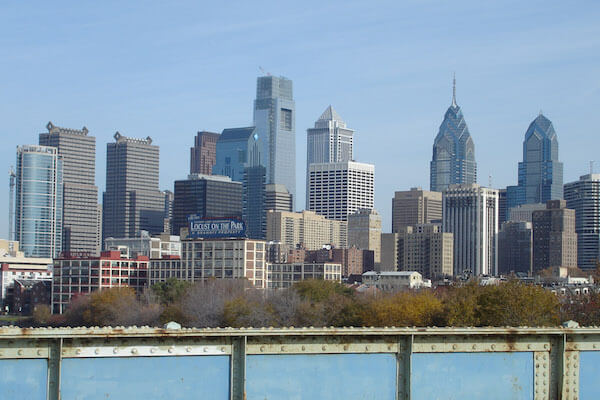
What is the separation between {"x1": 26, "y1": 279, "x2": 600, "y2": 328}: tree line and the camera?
8600 cm

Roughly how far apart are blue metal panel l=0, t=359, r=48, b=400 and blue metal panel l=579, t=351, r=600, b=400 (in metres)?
8.79

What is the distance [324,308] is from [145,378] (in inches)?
4418

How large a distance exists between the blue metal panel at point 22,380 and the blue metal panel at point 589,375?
28.8 ft

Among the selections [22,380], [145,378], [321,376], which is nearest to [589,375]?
[321,376]

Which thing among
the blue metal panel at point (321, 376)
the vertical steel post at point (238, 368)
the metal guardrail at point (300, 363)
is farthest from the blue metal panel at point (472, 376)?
the vertical steel post at point (238, 368)

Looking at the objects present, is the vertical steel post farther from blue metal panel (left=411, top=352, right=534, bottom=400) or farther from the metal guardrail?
blue metal panel (left=411, top=352, right=534, bottom=400)

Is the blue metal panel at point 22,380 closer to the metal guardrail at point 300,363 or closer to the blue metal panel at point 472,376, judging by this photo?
the metal guardrail at point 300,363

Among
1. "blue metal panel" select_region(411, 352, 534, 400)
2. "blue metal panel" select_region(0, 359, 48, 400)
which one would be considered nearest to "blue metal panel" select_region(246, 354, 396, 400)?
"blue metal panel" select_region(411, 352, 534, 400)

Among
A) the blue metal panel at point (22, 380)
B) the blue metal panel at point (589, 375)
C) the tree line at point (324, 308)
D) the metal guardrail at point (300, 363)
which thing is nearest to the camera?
the blue metal panel at point (22, 380)

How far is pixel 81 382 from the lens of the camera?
551 inches

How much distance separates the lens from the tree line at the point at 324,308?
86000 millimetres

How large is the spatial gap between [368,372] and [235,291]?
146368 mm

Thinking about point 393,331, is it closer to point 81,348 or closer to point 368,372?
point 368,372

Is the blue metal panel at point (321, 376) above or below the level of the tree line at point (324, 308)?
above
